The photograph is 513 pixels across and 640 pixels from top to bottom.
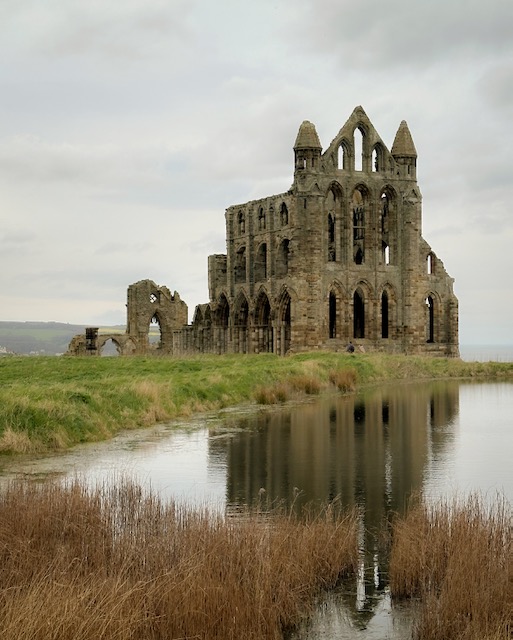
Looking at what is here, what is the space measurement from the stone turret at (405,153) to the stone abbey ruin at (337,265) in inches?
3.1

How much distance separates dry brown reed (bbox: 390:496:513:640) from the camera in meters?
7.61

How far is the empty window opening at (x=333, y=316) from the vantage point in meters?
57.7

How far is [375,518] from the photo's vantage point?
1269cm

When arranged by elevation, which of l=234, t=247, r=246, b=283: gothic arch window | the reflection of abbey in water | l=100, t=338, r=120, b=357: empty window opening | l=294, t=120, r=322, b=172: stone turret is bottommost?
the reflection of abbey in water

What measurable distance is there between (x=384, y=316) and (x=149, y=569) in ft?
174

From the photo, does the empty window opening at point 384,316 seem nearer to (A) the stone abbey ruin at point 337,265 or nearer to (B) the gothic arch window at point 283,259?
(A) the stone abbey ruin at point 337,265

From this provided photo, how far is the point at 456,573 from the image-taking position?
8172mm

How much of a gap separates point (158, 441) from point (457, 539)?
→ 12.0m

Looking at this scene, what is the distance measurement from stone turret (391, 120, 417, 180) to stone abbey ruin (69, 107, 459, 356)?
79 millimetres

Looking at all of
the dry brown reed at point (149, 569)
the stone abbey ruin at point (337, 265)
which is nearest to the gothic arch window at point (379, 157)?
the stone abbey ruin at point (337, 265)

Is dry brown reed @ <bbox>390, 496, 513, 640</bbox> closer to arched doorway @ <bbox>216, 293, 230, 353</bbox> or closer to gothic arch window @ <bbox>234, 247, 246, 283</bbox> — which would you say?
gothic arch window @ <bbox>234, 247, 246, 283</bbox>

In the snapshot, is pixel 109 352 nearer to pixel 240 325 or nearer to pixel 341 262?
pixel 240 325

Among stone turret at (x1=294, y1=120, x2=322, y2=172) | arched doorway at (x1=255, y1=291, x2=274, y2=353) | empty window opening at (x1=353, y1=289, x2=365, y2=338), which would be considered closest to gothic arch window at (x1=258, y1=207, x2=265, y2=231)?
arched doorway at (x1=255, y1=291, x2=274, y2=353)

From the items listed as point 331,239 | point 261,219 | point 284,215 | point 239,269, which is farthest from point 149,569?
point 239,269
